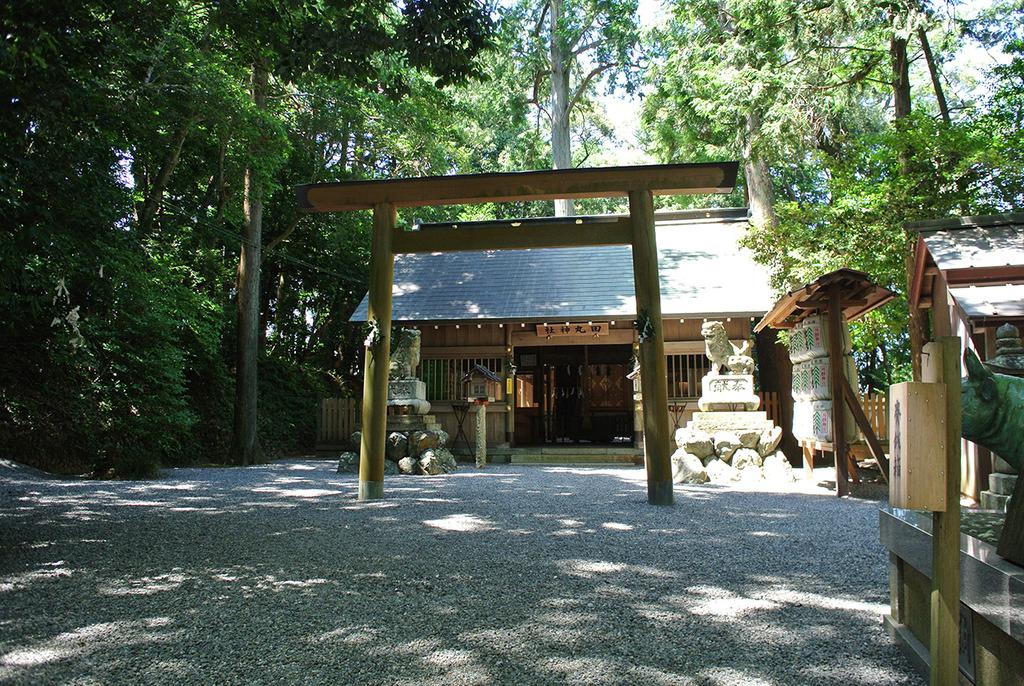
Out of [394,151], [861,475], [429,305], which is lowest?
[861,475]

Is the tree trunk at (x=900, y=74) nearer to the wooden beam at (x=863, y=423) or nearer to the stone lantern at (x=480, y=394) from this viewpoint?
the wooden beam at (x=863, y=423)

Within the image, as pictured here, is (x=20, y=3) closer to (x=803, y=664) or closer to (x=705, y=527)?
(x=803, y=664)

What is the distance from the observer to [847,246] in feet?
29.1

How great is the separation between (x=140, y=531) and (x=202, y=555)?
1146mm

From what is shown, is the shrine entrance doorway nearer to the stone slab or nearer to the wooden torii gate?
the stone slab

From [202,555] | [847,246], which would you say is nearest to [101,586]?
[202,555]

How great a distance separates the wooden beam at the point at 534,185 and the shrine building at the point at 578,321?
17.6ft

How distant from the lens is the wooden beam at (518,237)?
7.10 metres

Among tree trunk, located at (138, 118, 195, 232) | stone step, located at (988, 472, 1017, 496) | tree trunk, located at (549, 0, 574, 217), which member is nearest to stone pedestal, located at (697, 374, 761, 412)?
stone step, located at (988, 472, 1017, 496)

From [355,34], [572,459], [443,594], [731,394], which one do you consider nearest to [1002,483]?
[731,394]

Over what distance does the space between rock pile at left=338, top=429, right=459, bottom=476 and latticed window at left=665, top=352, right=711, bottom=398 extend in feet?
15.0

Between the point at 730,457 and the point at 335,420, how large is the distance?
818cm

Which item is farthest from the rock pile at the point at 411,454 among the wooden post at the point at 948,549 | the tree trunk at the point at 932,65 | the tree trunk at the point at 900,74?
the wooden post at the point at 948,549

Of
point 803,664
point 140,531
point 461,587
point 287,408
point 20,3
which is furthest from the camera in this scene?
point 287,408
